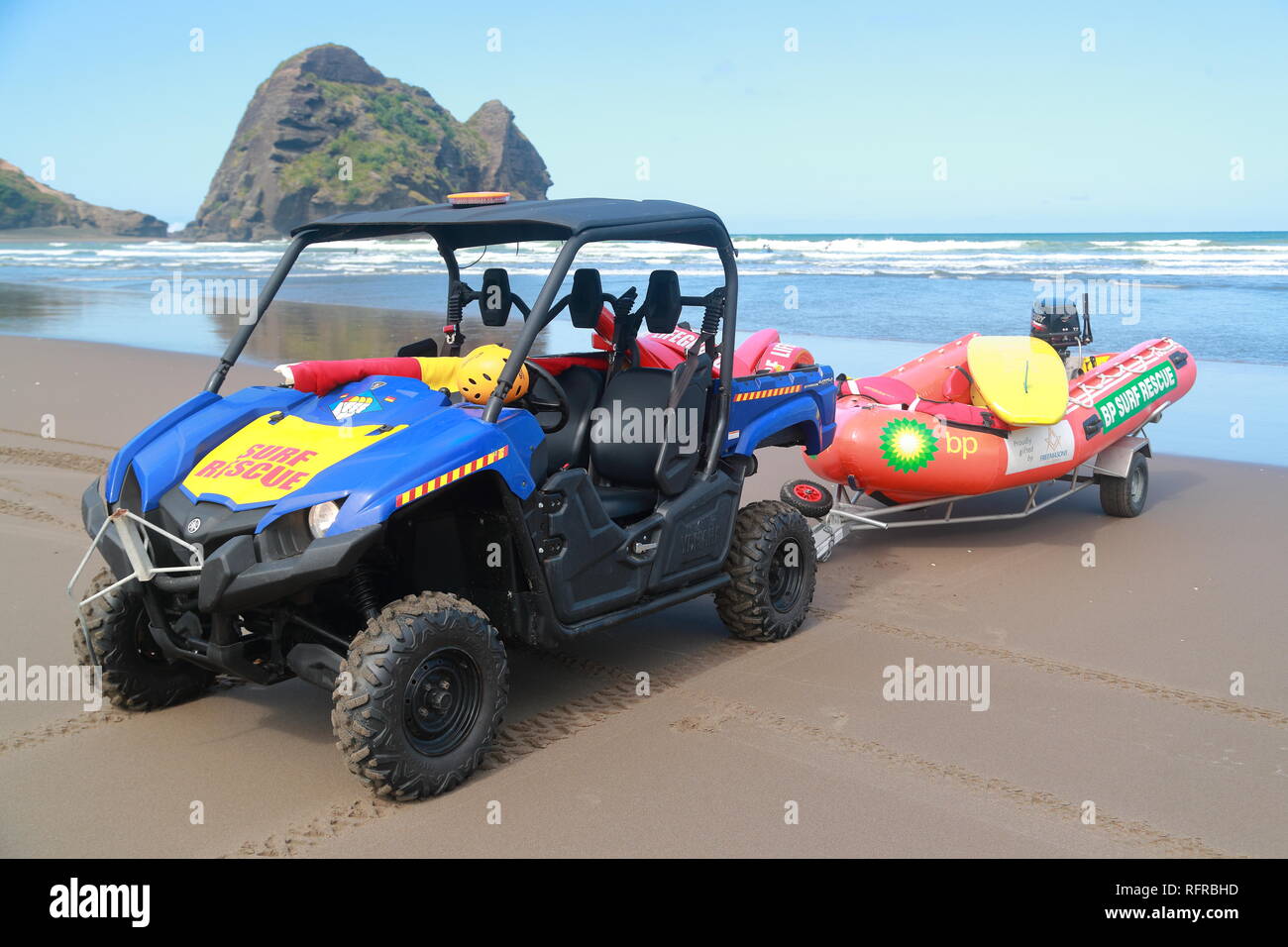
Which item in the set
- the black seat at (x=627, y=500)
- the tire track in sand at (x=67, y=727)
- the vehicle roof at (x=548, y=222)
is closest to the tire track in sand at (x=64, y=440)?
the tire track in sand at (x=67, y=727)

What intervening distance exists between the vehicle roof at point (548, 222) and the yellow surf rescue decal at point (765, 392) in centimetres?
72

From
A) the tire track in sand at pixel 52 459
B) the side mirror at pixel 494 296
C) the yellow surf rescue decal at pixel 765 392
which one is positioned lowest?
the tire track in sand at pixel 52 459

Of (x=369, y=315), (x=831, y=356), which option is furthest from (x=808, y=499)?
(x=369, y=315)

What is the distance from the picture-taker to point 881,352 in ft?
48.6

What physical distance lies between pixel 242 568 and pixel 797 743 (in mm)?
2157

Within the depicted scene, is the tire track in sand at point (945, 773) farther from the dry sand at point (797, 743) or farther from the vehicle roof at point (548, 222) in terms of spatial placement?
the vehicle roof at point (548, 222)

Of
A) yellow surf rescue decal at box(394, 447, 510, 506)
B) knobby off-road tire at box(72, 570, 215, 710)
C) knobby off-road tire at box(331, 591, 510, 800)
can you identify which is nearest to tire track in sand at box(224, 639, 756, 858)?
knobby off-road tire at box(331, 591, 510, 800)

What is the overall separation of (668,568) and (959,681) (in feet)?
4.58

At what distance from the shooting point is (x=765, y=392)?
222 inches

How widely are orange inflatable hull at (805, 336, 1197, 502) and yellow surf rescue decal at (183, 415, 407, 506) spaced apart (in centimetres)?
361

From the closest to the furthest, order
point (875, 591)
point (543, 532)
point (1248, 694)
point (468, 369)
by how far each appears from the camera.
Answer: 1. point (543, 532)
2. point (468, 369)
3. point (1248, 694)
4. point (875, 591)

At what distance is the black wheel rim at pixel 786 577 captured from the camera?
18.7 feet
